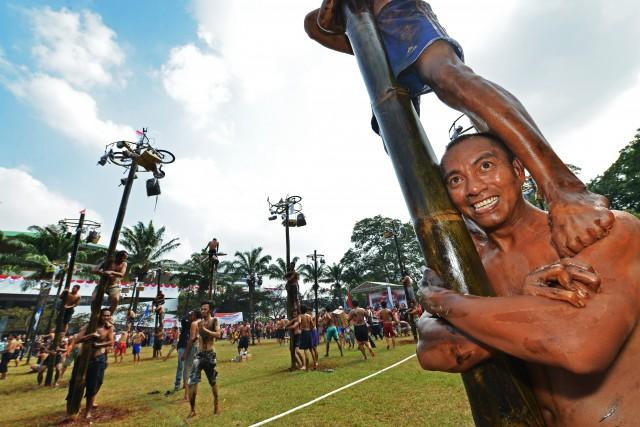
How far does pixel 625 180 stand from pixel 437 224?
43.3 m

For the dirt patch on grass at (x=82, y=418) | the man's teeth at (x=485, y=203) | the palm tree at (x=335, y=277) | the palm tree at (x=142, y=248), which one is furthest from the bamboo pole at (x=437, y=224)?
the palm tree at (x=335, y=277)

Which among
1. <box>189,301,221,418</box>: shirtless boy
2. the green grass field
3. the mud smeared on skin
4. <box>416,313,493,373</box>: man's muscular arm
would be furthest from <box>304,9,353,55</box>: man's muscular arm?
<box>189,301,221,418</box>: shirtless boy

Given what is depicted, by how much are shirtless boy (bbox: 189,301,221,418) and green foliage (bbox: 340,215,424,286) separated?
157 feet

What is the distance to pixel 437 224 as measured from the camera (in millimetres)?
981

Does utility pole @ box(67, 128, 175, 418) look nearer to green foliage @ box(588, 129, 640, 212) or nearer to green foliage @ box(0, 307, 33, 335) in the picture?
green foliage @ box(0, 307, 33, 335)

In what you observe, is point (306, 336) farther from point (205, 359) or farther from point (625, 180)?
point (625, 180)

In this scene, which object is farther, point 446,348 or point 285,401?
point 285,401

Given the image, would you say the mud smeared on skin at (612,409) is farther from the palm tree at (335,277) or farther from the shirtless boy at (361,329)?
the palm tree at (335,277)

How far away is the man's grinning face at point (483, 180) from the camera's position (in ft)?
3.97

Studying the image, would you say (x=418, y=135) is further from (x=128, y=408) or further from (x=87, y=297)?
(x=87, y=297)

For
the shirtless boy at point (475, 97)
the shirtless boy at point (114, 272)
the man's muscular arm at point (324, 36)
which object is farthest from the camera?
the shirtless boy at point (114, 272)

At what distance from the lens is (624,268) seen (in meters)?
0.85

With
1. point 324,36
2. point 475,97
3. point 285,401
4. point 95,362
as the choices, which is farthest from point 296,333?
point 475,97

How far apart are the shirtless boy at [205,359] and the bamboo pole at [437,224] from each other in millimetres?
8506
